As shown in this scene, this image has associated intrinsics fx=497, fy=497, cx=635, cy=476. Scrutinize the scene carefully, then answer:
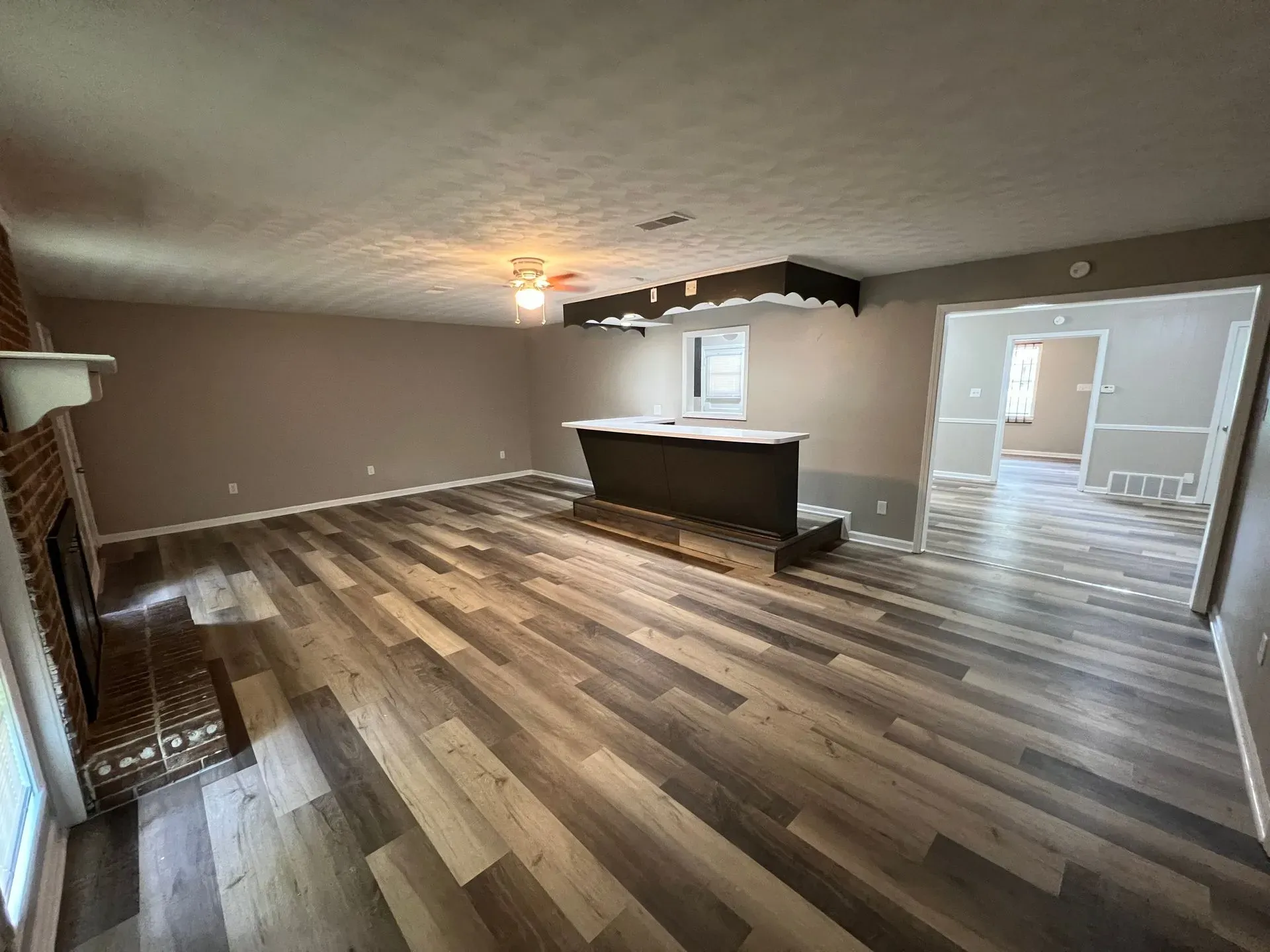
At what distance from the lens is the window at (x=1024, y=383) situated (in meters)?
8.70

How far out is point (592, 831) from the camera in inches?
65.4

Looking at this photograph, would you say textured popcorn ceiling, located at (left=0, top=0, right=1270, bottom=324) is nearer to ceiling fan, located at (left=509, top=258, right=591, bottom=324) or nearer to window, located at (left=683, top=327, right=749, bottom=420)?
ceiling fan, located at (left=509, top=258, right=591, bottom=324)

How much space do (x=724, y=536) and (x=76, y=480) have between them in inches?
201

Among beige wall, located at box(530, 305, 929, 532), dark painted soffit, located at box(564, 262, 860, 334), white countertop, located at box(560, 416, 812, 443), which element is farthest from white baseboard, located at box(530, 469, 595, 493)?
dark painted soffit, located at box(564, 262, 860, 334)

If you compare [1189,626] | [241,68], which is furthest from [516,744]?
[1189,626]

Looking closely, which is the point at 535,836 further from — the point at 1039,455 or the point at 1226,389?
the point at 1039,455

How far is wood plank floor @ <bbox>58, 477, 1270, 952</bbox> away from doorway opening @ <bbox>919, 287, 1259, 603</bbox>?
0.98 m

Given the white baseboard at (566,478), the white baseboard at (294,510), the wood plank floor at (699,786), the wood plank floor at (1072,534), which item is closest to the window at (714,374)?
the white baseboard at (566,478)

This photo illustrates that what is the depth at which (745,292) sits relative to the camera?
3.76m

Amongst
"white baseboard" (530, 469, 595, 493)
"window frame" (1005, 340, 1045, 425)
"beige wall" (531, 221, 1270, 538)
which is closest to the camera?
"beige wall" (531, 221, 1270, 538)

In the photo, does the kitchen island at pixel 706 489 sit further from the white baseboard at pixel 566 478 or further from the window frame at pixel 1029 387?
the window frame at pixel 1029 387

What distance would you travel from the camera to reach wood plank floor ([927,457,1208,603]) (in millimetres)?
3777

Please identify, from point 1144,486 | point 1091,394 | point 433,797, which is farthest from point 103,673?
point 1091,394

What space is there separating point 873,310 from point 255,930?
4.95 m
